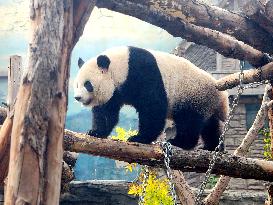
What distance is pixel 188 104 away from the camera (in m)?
4.23

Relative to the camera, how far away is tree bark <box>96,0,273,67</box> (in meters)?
2.86

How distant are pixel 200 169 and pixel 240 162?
1.12 ft

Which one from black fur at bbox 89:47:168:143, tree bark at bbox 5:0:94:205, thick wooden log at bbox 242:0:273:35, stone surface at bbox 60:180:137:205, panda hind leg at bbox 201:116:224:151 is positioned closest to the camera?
tree bark at bbox 5:0:94:205

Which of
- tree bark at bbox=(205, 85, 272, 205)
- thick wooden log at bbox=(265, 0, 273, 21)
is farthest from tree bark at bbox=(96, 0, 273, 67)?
tree bark at bbox=(205, 85, 272, 205)

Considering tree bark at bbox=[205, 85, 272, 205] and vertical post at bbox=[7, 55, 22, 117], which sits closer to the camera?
vertical post at bbox=[7, 55, 22, 117]

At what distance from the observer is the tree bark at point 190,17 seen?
9.43 ft

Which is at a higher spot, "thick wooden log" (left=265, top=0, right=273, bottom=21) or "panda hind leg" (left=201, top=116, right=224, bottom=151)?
"thick wooden log" (left=265, top=0, right=273, bottom=21)

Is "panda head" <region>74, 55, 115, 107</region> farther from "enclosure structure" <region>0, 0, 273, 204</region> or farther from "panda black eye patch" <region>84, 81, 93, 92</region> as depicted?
"enclosure structure" <region>0, 0, 273, 204</region>

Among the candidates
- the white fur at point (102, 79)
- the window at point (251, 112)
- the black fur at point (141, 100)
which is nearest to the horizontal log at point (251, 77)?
the black fur at point (141, 100)

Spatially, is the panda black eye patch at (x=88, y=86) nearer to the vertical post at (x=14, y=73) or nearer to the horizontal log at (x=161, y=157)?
the vertical post at (x=14, y=73)

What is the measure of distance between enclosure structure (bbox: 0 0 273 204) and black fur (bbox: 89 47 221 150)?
0.62m

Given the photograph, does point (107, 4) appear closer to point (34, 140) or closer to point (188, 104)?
point (34, 140)

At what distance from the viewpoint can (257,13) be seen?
3182 millimetres

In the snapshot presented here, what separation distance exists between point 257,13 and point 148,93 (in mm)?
1175
